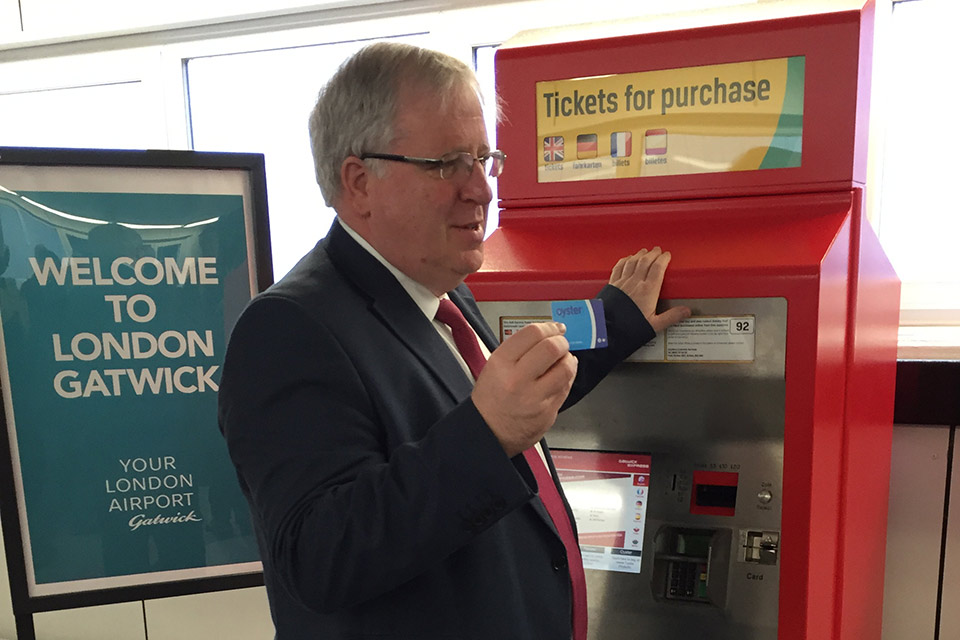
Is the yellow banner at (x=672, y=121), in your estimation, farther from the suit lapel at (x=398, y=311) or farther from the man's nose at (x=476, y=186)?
the suit lapel at (x=398, y=311)

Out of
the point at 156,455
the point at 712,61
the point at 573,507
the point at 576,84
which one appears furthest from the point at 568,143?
the point at 156,455

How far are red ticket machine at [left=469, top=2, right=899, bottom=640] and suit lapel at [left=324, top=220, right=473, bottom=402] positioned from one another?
298 millimetres

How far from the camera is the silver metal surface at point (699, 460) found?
1.17 metres

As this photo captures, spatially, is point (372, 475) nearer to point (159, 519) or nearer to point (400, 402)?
point (400, 402)

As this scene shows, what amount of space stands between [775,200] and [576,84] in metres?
0.41

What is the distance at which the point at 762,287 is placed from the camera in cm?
114

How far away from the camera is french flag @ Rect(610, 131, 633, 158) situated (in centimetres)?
136

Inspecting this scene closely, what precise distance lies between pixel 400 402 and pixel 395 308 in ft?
0.49

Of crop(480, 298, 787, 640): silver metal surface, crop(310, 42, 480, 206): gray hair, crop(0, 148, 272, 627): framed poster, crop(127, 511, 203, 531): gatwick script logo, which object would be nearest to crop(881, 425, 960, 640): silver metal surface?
crop(480, 298, 787, 640): silver metal surface

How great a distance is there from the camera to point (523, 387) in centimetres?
81

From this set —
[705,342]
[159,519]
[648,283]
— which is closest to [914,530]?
[705,342]

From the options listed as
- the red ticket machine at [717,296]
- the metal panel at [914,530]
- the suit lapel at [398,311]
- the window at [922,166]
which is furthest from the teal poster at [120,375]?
the window at [922,166]

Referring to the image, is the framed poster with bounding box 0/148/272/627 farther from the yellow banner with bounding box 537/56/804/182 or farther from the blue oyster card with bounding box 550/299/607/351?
the blue oyster card with bounding box 550/299/607/351

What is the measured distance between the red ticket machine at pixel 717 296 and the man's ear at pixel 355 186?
35cm
